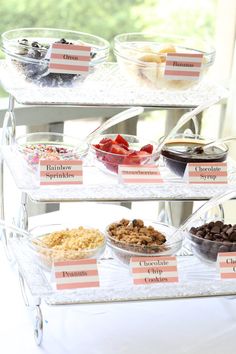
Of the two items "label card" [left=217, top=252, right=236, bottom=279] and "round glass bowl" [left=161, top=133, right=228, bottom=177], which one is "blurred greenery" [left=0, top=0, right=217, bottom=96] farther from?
"label card" [left=217, top=252, right=236, bottom=279]

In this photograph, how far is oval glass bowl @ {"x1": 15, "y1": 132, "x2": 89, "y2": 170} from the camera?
150 cm

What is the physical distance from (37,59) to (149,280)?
0.48m

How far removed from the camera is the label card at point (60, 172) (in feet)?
4.68

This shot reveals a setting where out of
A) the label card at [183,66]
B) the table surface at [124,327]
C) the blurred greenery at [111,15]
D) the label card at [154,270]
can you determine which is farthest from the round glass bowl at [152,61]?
the blurred greenery at [111,15]

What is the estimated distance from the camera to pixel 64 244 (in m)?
1.53

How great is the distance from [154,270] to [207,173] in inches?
8.8

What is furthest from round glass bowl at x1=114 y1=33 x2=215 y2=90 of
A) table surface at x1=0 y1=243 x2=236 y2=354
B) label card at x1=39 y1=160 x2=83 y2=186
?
table surface at x1=0 y1=243 x2=236 y2=354

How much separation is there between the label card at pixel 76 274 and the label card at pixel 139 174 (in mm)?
174

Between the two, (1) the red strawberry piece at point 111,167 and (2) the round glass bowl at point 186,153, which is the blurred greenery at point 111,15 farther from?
(1) the red strawberry piece at point 111,167

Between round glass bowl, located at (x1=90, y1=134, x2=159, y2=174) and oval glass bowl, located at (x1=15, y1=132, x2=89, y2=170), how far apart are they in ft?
0.12

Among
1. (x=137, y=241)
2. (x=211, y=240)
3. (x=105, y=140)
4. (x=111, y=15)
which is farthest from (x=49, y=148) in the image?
(x=111, y=15)

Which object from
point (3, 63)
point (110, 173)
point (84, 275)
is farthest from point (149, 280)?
point (3, 63)

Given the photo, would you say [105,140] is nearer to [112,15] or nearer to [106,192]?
[106,192]

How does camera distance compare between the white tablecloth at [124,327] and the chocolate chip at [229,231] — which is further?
the chocolate chip at [229,231]
